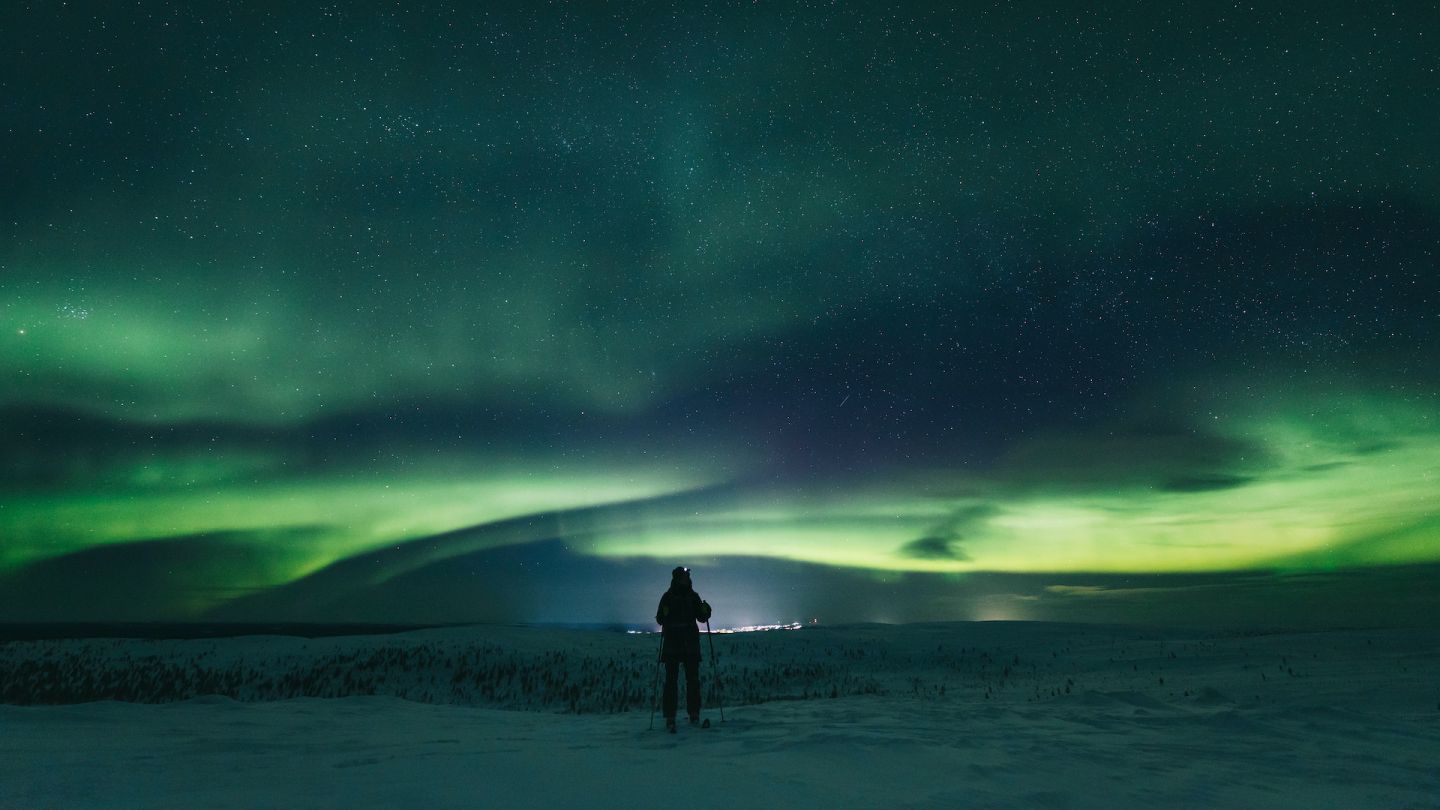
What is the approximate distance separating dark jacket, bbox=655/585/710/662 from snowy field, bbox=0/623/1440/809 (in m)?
1.11

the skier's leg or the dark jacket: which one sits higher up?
the dark jacket

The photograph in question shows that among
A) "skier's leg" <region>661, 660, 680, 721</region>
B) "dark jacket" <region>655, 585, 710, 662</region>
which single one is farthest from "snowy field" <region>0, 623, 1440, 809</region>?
"dark jacket" <region>655, 585, 710, 662</region>

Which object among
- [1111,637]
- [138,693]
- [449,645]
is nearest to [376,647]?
[449,645]

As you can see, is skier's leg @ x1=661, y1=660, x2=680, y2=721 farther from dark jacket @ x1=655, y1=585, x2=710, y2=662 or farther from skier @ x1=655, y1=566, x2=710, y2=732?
dark jacket @ x1=655, y1=585, x2=710, y2=662

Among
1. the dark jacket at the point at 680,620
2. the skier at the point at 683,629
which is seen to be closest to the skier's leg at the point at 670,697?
the skier at the point at 683,629

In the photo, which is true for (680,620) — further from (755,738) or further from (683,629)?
(755,738)

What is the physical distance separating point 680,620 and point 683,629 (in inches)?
5.5

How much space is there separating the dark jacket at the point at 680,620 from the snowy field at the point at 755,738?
1.11m

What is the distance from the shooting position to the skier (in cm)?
1042

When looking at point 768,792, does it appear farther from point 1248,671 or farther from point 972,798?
point 1248,671

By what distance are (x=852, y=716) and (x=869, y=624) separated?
27500mm

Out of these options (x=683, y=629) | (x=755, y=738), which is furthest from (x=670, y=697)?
(x=755, y=738)

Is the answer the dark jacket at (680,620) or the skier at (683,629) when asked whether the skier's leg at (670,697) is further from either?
the dark jacket at (680,620)

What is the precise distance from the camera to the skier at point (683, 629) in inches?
410
